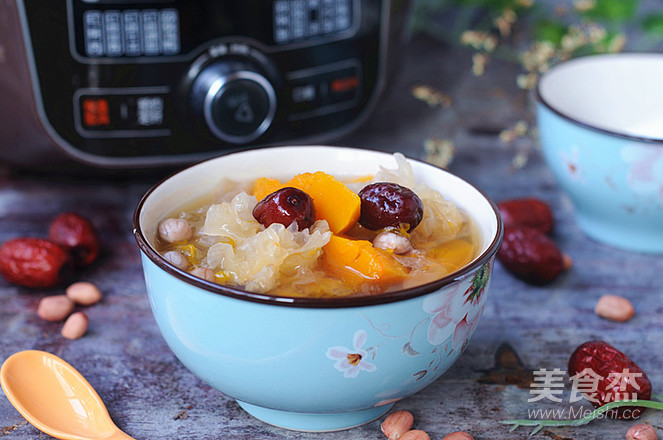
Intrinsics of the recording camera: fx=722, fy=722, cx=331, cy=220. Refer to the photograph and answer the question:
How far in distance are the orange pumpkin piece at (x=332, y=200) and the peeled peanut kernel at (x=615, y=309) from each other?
1.41 feet

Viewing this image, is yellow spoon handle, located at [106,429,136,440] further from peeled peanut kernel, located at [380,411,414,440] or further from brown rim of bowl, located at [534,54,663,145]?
brown rim of bowl, located at [534,54,663,145]

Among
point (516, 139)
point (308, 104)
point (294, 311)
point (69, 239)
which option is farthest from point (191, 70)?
point (516, 139)

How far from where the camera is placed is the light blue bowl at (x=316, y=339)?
2.19ft

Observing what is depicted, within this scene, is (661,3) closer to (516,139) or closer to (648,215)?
(516,139)

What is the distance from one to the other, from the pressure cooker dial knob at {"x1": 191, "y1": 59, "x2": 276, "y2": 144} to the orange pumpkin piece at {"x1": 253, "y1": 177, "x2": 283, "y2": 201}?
34cm

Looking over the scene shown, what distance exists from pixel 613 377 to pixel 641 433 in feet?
0.26

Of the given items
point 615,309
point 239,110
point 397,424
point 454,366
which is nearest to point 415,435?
point 397,424

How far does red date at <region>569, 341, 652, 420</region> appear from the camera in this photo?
33.2 inches

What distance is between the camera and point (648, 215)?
1.18 m

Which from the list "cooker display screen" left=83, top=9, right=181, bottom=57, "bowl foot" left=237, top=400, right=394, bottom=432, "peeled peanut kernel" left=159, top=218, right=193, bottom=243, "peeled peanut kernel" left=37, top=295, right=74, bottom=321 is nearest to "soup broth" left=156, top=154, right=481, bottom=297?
"peeled peanut kernel" left=159, top=218, right=193, bottom=243

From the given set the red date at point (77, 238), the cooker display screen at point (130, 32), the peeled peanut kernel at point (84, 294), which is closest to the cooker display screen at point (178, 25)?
the cooker display screen at point (130, 32)

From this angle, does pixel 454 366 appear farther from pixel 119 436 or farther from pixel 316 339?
pixel 119 436

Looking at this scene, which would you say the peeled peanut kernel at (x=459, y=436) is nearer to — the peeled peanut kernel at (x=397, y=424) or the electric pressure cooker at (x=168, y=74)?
the peeled peanut kernel at (x=397, y=424)

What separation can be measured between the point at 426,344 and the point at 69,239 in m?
0.65
